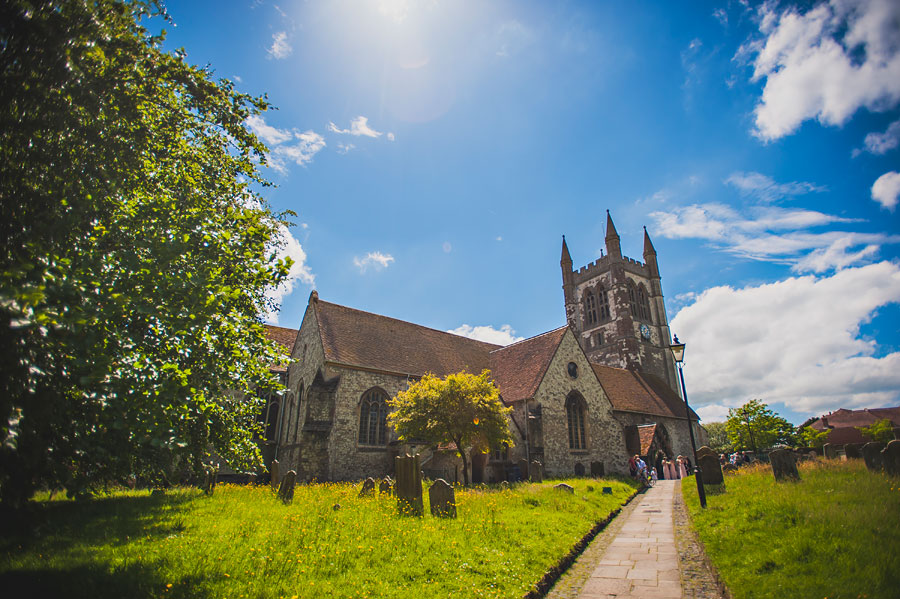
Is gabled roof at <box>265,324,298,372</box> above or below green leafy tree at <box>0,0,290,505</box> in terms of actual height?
above

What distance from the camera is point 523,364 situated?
27.0 metres

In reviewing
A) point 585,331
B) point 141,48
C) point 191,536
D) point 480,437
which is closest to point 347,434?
point 480,437

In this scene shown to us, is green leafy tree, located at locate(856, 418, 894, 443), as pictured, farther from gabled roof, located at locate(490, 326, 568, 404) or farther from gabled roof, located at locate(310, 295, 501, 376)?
gabled roof, located at locate(310, 295, 501, 376)

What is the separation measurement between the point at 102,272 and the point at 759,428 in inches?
1935

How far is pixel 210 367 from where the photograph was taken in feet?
21.5

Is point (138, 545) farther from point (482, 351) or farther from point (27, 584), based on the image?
point (482, 351)

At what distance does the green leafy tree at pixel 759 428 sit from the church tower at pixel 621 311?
618 centimetres

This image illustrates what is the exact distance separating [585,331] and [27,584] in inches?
1803

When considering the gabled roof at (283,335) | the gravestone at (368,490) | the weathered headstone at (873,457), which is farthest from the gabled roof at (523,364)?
the gabled roof at (283,335)

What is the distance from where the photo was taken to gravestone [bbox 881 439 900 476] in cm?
988

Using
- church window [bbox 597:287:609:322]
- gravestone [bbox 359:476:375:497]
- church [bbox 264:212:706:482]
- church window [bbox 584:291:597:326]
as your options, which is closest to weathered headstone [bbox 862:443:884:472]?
church [bbox 264:212:706:482]

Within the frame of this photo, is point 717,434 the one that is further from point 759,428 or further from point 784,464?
point 784,464

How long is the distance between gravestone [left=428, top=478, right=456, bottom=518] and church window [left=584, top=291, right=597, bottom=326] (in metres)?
38.5

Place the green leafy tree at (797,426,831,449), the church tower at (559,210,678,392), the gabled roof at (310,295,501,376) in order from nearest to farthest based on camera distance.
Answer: the gabled roof at (310,295,501,376) → the church tower at (559,210,678,392) → the green leafy tree at (797,426,831,449)
